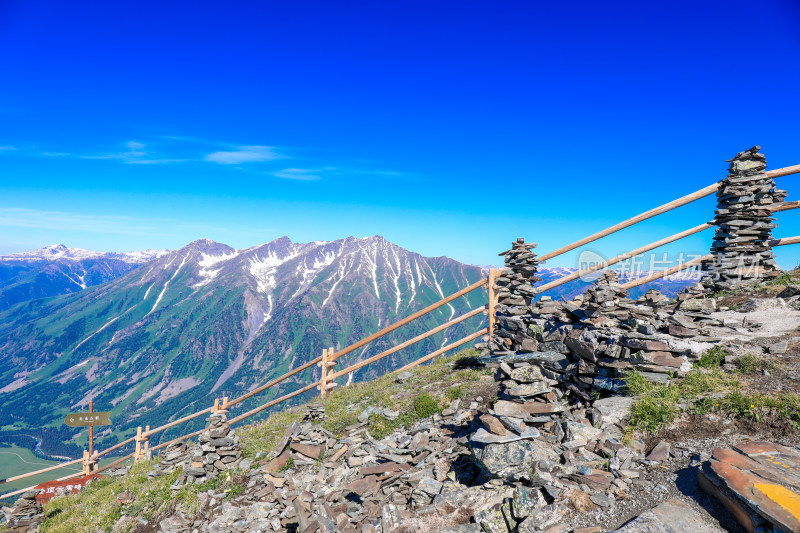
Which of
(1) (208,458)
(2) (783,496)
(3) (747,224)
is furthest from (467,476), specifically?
(3) (747,224)

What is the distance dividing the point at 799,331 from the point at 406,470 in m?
8.75

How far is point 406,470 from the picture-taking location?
7.51 meters

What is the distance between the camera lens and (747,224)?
1241 centimetres

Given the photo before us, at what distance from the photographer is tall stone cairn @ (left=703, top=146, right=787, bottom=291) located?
40.3ft

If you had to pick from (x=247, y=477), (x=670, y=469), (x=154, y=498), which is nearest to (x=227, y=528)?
(x=247, y=477)

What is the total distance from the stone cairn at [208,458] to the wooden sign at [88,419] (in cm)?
808

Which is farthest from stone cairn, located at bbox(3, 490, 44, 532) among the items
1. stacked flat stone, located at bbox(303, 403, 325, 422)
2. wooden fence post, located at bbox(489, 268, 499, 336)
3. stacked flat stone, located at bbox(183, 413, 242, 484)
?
wooden fence post, located at bbox(489, 268, 499, 336)

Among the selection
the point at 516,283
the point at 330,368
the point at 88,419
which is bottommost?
the point at 88,419

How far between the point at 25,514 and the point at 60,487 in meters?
3.85

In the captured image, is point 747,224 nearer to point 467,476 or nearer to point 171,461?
point 467,476

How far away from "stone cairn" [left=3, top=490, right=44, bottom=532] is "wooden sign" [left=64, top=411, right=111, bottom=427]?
4.33 meters

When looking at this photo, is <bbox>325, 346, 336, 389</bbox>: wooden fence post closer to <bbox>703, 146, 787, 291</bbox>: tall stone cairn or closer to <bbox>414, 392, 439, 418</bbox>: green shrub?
<bbox>414, 392, 439, 418</bbox>: green shrub

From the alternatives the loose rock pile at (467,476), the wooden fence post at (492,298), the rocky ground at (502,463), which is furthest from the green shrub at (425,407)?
the wooden fence post at (492,298)

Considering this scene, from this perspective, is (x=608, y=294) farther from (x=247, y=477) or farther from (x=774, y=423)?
(x=247, y=477)
